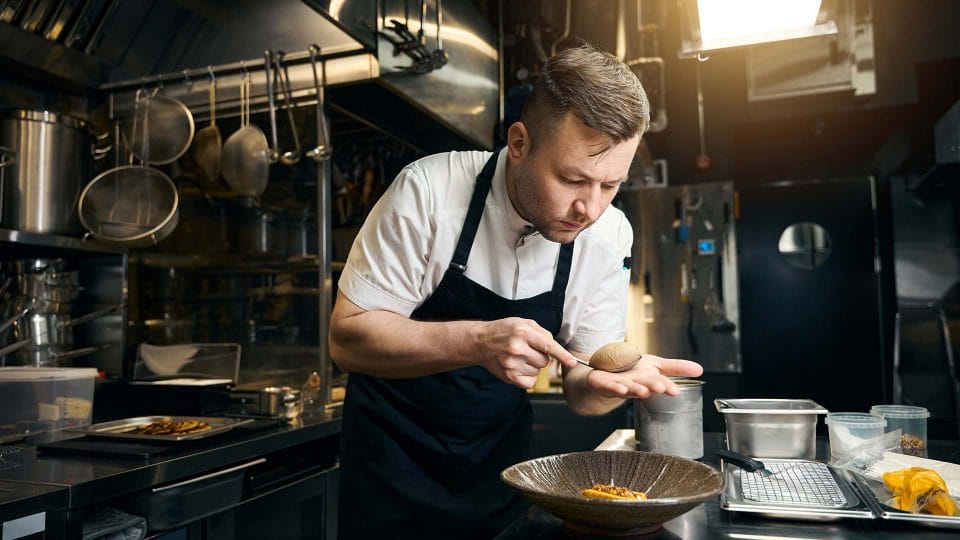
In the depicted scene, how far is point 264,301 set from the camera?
3.12 m

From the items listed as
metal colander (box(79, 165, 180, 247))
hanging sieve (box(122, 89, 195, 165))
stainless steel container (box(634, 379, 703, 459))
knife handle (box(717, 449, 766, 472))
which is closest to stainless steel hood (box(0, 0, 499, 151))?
hanging sieve (box(122, 89, 195, 165))

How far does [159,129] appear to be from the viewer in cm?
309

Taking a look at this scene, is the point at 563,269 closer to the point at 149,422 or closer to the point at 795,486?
the point at 795,486

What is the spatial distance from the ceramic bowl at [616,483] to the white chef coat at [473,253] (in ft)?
1.71

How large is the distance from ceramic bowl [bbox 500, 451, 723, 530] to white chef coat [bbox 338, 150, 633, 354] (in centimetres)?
52

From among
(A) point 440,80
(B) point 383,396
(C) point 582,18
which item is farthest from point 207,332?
(C) point 582,18

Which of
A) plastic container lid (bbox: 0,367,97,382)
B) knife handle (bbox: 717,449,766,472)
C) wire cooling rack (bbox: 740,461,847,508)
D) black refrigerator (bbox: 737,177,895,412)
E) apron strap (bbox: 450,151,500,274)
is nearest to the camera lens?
wire cooling rack (bbox: 740,461,847,508)

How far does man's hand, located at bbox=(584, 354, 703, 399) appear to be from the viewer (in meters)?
1.18

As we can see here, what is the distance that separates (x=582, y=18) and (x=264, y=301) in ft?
10.3

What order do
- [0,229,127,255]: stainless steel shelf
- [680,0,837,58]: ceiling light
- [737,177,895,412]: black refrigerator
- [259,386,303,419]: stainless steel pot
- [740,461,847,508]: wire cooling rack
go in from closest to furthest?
[740,461,847,508]: wire cooling rack, [680,0,837,58]: ceiling light, [0,229,127,255]: stainless steel shelf, [259,386,303,419]: stainless steel pot, [737,177,895,412]: black refrigerator

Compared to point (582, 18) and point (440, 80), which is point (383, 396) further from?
point (582, 18)

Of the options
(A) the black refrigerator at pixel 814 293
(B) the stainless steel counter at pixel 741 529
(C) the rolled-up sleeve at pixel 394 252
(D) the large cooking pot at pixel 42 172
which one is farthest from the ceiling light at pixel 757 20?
(A) the black refrigerator at pixel 814 293

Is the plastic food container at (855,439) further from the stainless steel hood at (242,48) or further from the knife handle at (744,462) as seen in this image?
the stainless steel hood at (242,48)

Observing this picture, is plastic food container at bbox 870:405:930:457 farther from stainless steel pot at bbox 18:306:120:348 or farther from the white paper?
stainless steel pot at bbox 18:306:120:348
